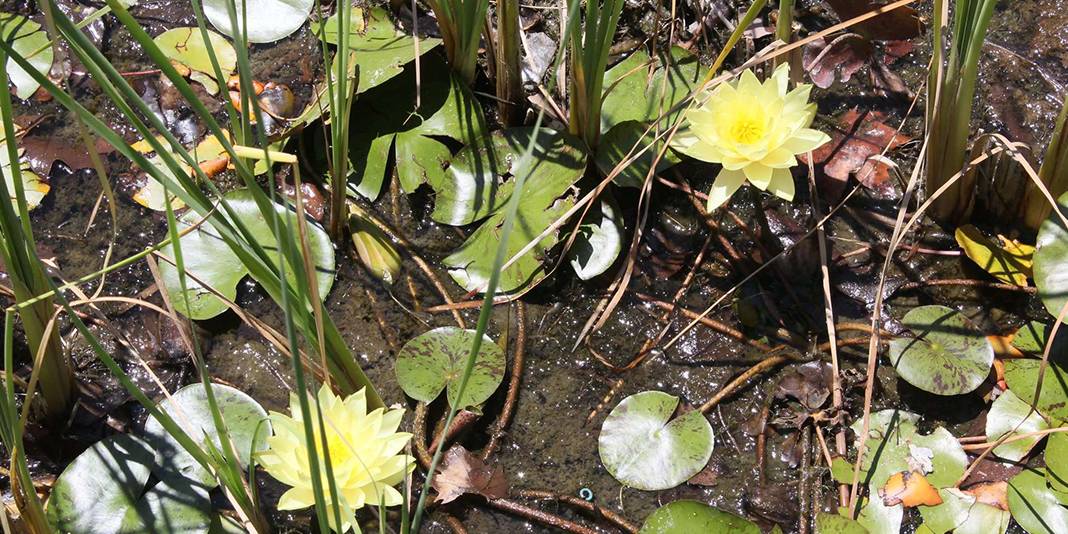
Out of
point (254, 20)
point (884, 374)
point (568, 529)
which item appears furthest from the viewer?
point (254, 20)

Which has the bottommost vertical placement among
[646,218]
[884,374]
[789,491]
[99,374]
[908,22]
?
[789,491]

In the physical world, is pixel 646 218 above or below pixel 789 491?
above

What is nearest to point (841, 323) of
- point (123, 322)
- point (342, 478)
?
point (342, 478)

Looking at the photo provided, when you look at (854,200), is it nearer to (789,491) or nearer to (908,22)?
(908,22)

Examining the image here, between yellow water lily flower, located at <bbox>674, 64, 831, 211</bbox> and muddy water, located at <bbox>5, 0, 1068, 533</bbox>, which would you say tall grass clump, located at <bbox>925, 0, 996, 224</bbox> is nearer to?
muddy water, located at <bbox>5, 0, 1068, 533</bbox>

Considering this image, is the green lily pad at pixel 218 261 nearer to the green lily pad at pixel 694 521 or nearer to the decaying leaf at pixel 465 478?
the decaying leaf at pixel 465 478

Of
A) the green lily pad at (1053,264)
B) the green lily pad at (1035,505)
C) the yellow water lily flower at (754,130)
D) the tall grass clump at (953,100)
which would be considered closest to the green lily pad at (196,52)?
the yellow water lily flower at (754,130)

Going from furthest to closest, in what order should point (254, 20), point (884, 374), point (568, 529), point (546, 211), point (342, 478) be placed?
point (254, 20), point (546, 211), point (884, 374), point (568, 529), point (342, 478)

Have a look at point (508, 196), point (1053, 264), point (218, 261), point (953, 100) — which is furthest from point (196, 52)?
point (1053, 264)
